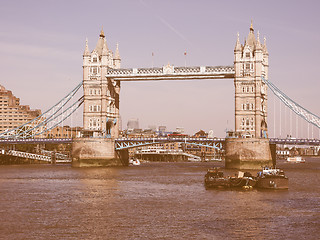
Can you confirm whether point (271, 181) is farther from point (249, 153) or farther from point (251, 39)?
point (251, 39)

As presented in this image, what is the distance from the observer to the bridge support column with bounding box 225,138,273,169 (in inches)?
4104

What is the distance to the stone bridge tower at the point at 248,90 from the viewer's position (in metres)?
113

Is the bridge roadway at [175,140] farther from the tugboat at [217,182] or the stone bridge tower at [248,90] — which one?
the tugboat at [217,182]

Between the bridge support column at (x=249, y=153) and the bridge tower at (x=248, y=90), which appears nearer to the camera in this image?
the bridge support column at (x=249, y=153)

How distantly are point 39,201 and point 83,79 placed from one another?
72.0m

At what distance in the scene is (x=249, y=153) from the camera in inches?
4129

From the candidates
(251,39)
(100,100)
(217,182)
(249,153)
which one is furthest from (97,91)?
(217,182)

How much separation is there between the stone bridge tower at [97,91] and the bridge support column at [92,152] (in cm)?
459

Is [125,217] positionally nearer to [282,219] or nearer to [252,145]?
[282,219]

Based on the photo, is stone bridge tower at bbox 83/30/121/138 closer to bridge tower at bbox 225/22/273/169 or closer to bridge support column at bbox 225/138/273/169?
bridge tower at bbox 225/22/273/169

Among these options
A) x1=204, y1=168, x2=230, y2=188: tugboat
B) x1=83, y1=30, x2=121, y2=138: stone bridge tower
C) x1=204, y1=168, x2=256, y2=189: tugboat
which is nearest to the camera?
x1=204, y1=168, x2=256, y2=189: tugboat

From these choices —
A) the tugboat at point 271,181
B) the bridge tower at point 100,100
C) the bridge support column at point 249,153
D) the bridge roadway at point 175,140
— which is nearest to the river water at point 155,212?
the tugboat at point 271,181

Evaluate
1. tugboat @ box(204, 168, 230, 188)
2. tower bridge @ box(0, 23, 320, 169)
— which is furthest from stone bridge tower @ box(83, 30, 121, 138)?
tugboat @ box(204, 168, 230, 188)

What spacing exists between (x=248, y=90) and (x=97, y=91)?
32068 millimetres
